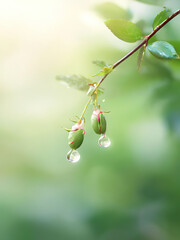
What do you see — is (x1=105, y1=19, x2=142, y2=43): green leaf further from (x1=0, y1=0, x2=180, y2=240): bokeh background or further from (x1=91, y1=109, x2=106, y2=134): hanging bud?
(x1=0, y1=0, x2=180, y2=240): bokeh background

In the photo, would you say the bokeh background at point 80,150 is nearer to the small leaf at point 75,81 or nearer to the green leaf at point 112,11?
the green leaf at point 112,11

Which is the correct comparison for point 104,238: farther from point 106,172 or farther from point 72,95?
point 72,95

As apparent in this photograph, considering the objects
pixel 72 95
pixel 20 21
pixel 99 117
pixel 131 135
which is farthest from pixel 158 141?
pixel 20 21

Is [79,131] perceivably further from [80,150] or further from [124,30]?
[80,150]

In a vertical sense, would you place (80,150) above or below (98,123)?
above

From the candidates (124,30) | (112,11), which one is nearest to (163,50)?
(124,30)

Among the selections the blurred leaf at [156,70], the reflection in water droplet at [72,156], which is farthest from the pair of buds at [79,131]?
the blurred leaf at [156,70]

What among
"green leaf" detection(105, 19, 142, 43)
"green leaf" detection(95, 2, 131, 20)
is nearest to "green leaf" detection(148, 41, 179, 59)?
"green leaf" detection(105, 19, 142, 43)
